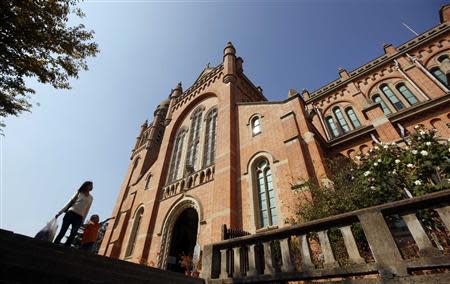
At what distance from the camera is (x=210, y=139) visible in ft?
55.7

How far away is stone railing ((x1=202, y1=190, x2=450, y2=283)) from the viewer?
2.71 meters

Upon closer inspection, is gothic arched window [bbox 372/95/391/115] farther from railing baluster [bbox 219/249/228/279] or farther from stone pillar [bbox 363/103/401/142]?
railing baluster [bbox 219/249/228/279]

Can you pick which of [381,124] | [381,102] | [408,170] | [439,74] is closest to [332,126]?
[381,102]

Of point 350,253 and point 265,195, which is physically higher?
point 265,195

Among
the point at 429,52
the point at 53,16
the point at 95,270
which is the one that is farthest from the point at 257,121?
the point at 429,52

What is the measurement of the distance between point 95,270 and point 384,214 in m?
4.59

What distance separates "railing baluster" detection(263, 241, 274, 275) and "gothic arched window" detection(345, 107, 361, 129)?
15.9 m

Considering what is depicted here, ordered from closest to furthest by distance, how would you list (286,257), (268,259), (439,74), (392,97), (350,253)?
(350,253) < (286,257) < (268,259) < (439,74) < (392,97)

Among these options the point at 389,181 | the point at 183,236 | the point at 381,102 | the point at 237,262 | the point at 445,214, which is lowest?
the point at 237,262

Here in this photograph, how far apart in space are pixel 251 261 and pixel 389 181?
21.0 ft

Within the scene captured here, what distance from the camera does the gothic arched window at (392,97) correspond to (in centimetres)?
1534

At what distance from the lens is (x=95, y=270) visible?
3.55m

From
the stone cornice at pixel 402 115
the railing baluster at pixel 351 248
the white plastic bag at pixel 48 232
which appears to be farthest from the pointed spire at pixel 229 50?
the railing baluster at pixel 351 248

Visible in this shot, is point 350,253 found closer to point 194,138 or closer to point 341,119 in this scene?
point 194,138
